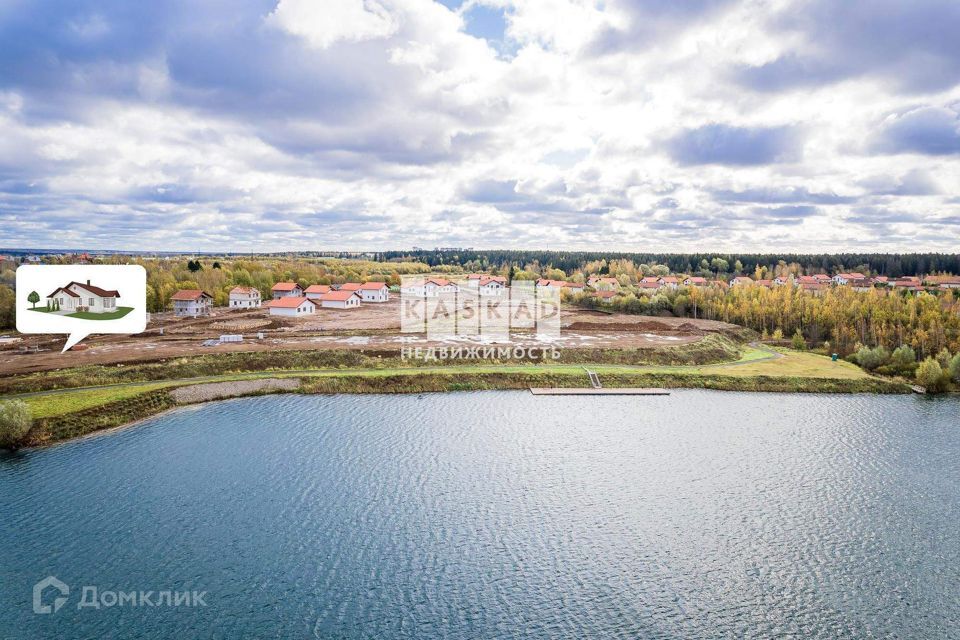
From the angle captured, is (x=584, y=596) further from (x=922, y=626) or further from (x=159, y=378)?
(x=159, y=378)

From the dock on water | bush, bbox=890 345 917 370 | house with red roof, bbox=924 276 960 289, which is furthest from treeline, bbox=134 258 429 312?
house with red roof, bbox=924 276 960 289

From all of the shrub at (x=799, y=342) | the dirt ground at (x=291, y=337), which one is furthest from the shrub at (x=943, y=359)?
the dirt ground at (x=291, y=337)

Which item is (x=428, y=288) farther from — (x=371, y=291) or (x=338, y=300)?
(x=338, y=300)

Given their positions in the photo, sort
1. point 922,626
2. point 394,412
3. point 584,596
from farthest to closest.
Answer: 1. point 394,412
2. point 584,596
3. point 922,626

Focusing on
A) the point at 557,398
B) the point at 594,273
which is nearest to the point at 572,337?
the point at 557,398

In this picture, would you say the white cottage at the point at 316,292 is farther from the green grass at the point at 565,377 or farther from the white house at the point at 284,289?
the green grass at the point at 565,377
